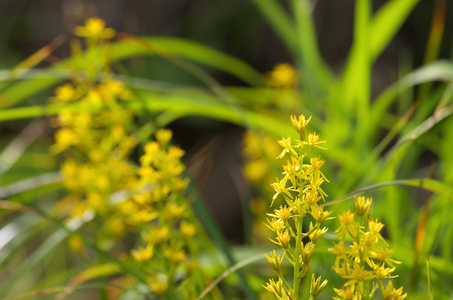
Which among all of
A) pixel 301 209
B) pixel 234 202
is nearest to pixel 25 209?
pixel 301 209

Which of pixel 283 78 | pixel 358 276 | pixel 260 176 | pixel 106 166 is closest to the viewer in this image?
pixel 358 276

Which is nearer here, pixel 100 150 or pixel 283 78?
pixel 100 150

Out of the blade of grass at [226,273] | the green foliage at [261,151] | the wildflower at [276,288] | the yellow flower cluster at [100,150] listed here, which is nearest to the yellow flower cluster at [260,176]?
the green foliage at [261,151]

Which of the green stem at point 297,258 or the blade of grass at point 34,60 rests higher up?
the blade of grass at point 34,60

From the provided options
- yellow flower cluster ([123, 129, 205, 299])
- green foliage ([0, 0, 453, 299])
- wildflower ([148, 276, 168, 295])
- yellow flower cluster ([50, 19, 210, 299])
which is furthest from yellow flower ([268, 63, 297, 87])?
wildflower ([148, 276, 168, 295])

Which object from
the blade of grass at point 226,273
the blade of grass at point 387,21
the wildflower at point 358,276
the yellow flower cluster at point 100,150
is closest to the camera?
the wildflower at point 358,276

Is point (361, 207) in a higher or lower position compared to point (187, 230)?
lower

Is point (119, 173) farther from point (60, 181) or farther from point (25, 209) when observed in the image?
point (60, 181)

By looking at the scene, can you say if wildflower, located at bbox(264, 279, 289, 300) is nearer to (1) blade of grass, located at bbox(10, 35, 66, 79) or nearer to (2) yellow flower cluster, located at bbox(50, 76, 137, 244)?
(2) yellow flower cluster, located at bbox(50, 76, 137, 244)

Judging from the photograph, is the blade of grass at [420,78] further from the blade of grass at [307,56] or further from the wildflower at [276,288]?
the wildflower at [276,288]

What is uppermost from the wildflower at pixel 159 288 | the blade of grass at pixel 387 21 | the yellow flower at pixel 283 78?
the blade of grass at pixel 387 21

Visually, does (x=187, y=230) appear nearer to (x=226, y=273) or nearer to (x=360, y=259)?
(x=226, y=273)

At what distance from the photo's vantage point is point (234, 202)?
3.56 metres

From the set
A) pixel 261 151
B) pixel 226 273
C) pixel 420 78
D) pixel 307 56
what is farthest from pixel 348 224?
pixel 307 56
